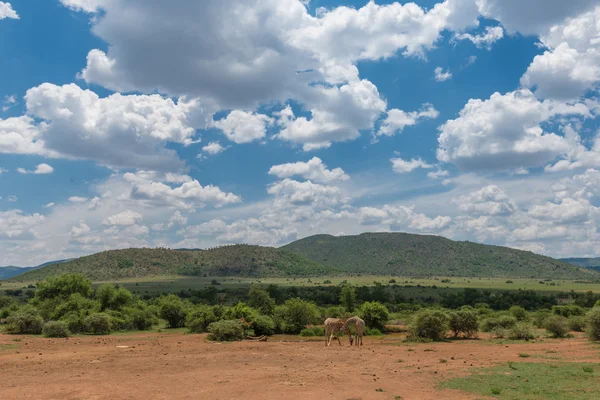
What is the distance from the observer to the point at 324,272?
191500 mm

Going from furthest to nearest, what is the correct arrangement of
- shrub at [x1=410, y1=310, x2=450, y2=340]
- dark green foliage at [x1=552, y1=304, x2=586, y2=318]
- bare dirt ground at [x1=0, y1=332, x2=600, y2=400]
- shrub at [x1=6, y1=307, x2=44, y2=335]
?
dark green foliage at [x1=552, y1=304, x2=586, y2=318]
shrub at [x1=6, y1=307, x2=44, y2=335]
shrub at [x1=410, y1=310, x2=450, y2=340]
bare dirt ground at [x1=0, y1=332, x2=600, y2=400]

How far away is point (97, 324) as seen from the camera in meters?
39.2

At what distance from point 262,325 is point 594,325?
24.7 metres

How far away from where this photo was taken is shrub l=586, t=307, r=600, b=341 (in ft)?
94.8

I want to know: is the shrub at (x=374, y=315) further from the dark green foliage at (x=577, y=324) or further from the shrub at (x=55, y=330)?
the shrub at (x=55, y=330)

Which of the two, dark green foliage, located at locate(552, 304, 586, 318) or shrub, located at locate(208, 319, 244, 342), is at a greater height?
shrub, located at locate(208, 319, 244, 342)

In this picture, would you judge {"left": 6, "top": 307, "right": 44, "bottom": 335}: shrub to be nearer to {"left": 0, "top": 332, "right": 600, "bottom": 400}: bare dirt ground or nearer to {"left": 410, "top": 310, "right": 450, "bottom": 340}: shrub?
{"left": 0, "top": 332, "right": 600, "bottom": 400}: bare dirt ground

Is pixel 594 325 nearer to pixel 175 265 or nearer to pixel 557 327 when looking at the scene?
pixel 557 327

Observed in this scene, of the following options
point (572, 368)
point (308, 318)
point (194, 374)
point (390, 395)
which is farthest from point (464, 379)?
point (308, 318)

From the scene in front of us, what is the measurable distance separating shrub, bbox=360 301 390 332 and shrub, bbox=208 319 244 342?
12.9 m

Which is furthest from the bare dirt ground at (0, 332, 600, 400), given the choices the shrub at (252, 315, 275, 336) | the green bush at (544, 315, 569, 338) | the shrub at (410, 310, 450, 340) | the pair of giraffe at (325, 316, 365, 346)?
the shrub at (252, 315, 275, 336)

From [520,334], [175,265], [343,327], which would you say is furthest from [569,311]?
[175,265]

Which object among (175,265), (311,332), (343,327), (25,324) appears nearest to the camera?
(343,327)

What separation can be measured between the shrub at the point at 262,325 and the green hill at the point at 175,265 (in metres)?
125
